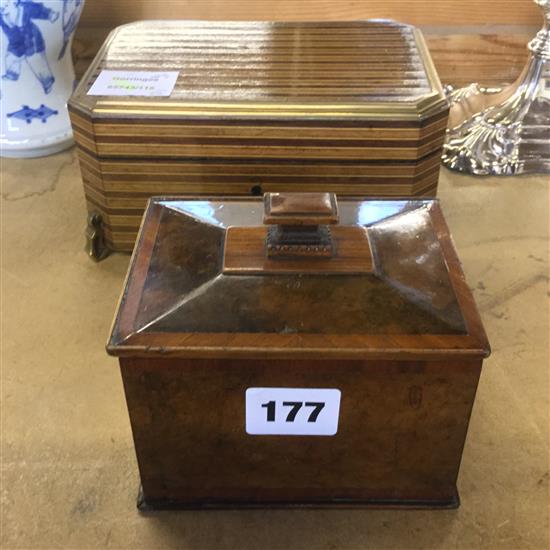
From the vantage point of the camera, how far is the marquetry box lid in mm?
601

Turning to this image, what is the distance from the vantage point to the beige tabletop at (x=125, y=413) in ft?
2.35

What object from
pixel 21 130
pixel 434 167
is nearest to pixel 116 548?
pixel 434 167

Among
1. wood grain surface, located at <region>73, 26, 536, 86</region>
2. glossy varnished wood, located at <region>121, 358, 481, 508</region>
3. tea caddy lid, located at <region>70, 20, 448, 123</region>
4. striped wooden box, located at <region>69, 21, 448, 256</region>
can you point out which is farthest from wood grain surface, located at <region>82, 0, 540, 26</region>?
glossy varnished wood, located at <region>121, 358, 481, 508</region>

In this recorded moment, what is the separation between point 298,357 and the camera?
603 mm

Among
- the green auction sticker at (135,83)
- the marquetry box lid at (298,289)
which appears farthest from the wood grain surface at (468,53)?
the marquetry box lid at (298,289)

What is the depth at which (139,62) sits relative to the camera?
3.34ft

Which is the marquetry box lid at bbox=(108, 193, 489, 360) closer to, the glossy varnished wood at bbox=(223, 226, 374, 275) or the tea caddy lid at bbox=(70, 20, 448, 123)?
the glossy varnished wood at bbox=(223, 226, 374, 275)

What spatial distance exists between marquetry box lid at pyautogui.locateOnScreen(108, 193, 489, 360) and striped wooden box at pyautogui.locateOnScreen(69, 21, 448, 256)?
21cm

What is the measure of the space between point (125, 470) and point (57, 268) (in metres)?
0.39

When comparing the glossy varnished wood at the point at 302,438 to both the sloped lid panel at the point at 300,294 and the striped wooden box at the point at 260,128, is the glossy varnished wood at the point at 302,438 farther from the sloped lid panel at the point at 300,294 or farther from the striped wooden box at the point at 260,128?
the striped wooden box at the point at 260,128

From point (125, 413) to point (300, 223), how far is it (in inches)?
13.6

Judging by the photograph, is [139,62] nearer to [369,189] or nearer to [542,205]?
[369,189]

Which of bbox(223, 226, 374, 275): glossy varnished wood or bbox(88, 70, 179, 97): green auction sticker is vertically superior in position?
bbox(88, 70, 179, 97): green auction sticker

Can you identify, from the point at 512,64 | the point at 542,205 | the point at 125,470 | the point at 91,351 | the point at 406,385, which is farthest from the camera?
the point at 512,64
